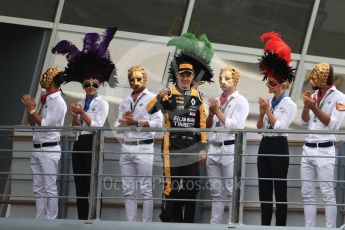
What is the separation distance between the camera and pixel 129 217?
9891mm

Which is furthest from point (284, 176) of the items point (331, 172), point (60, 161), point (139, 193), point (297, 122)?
point (297, 122)

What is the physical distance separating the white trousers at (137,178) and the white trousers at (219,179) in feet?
1.79

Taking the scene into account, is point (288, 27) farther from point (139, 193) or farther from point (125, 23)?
point (139, 193)

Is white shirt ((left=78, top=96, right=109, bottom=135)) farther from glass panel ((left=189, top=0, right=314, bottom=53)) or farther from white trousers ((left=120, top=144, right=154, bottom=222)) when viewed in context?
glass panel ((left=189, top=0, right=314, bottom=53))

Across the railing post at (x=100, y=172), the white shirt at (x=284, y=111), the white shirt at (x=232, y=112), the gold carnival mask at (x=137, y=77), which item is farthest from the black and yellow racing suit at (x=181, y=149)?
the white shirt at (x=284, y=111)

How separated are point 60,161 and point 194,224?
192 cm

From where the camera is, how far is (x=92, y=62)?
10.5 m

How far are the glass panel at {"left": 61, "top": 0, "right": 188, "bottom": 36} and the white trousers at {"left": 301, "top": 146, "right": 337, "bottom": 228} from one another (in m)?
4.02

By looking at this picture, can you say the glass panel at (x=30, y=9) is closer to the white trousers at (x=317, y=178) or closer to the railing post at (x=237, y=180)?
the railing post at (x=237, y=180)

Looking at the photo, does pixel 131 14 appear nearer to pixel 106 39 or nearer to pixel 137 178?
pixel 106 39

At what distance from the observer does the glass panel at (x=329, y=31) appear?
13.7 m

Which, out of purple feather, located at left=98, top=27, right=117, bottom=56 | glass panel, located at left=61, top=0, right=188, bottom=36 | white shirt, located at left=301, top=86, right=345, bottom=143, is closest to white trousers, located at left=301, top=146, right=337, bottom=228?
white shirt, located at left=301, top=86, right=345, bottom=143

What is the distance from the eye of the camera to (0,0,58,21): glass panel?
1225cm

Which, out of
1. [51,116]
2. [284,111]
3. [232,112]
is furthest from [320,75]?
[51,116]
